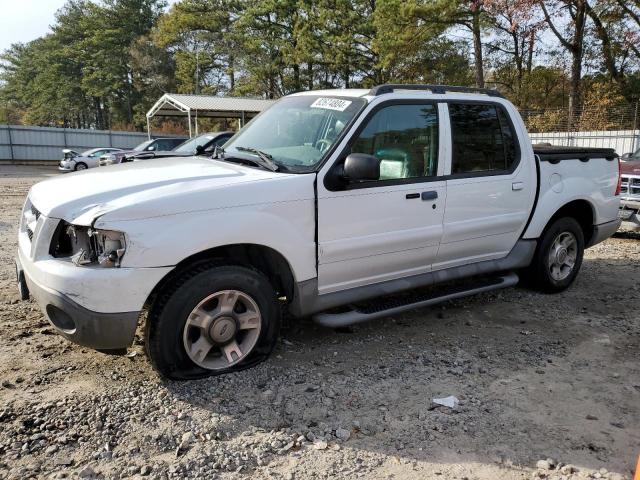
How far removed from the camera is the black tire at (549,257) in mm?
5379

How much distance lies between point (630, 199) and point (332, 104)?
236 inches

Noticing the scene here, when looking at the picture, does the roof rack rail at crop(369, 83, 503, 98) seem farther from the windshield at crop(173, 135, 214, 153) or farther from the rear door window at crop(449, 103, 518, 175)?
the windshield at crop(173, 135, 214, 153)

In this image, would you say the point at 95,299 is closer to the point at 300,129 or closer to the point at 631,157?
the point at 300,129

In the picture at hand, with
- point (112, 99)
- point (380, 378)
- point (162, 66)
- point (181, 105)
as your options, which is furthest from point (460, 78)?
point (112, 99)

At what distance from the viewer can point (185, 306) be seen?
331 cm

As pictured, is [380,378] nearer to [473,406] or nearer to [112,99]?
[473,406]

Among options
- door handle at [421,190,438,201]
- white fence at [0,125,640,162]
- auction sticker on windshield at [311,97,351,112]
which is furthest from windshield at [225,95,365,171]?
white fence at [0,125,640,162]

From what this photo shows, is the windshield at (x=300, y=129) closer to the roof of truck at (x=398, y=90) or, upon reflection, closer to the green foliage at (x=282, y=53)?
the roof of truck at (x=398, y=90)

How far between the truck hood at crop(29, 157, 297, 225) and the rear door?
5.39ft

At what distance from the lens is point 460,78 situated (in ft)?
107

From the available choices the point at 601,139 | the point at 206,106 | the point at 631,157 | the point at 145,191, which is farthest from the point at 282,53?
the point at 145,191

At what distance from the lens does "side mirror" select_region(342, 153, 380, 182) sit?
11.8 ft

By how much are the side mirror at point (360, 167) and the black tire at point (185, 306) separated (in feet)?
3.01

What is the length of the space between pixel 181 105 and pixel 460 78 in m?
17.0
